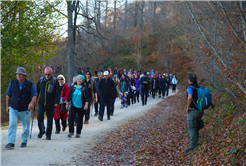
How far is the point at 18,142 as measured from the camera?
731cm

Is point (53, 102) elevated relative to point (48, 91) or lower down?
lower down

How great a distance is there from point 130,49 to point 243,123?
44.4 metres

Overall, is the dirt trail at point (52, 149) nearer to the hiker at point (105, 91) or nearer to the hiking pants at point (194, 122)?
the hiker at point (105, 91)

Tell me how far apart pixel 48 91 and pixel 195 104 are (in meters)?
4.58

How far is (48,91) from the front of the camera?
25.5 feet

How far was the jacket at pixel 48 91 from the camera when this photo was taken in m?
7.75

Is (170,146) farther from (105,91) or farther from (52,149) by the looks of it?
(105,91)

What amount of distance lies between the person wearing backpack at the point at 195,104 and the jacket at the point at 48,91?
4.28 meters

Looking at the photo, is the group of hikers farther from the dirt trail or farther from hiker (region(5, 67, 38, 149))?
the dirt trail

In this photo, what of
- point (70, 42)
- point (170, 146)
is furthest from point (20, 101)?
point (70, 42)

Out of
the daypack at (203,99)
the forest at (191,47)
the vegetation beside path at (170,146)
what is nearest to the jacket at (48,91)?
the vegetation beside path at (170,146)

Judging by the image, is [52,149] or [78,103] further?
[78,103]

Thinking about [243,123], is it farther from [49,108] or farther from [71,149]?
[49,108]

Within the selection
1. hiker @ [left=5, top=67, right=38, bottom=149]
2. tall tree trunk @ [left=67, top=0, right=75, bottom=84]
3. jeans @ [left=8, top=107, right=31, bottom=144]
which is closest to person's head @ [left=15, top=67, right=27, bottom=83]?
hiker @ [left=5, top=67, right=38, bottom=149]
